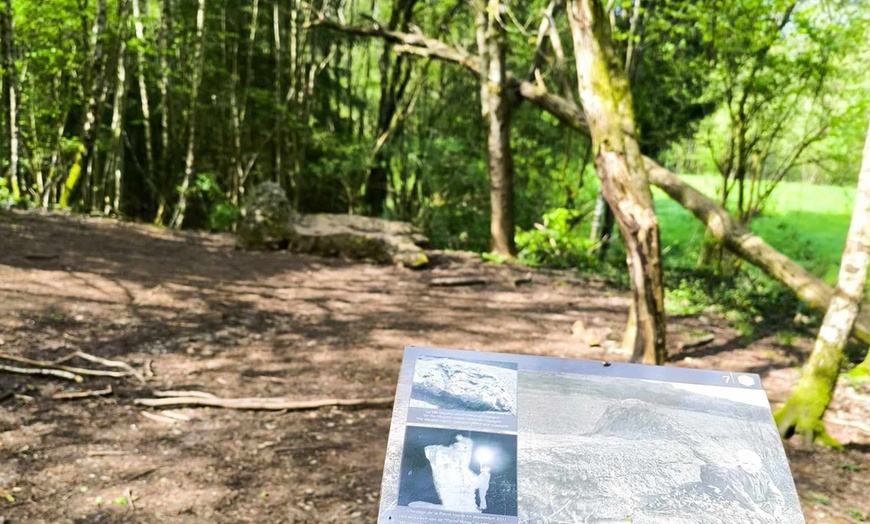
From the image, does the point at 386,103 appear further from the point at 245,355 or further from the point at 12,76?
the point at 245,355

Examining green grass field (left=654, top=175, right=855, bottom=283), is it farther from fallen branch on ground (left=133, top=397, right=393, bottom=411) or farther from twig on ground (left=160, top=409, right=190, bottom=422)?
twig on ground (left=160, top=409, right=190, bottom=422)

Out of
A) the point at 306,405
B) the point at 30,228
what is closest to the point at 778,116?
the point at 306,405

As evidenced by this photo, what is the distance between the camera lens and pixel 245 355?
542 centimetres

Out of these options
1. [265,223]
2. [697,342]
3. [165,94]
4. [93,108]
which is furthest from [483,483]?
[165,94]

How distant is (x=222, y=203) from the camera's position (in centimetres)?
1545

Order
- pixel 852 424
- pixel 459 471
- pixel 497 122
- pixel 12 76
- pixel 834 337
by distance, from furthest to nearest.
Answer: pixel 497 122, pixel 12 76, pixel 852 424, pixel 834 337, pixel 459 471

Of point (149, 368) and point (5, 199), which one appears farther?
point (5, 199)

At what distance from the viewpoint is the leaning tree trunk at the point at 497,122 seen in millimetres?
9820

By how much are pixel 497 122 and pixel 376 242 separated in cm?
276

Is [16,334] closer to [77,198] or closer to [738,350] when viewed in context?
[738,350]

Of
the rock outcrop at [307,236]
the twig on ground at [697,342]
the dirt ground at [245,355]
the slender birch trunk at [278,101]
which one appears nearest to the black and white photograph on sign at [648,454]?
the dirt ground at [245,355]

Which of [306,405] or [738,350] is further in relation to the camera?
[738,350]

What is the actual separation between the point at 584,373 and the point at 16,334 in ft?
15.0

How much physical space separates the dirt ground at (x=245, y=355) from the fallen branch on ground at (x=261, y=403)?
0.07m
